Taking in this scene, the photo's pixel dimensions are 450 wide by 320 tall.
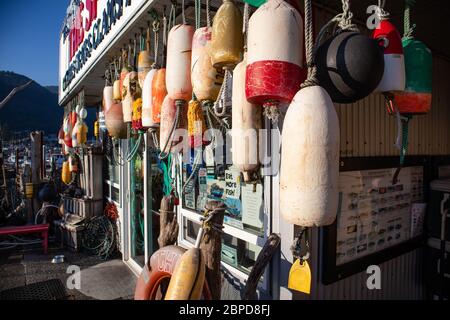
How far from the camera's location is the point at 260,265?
1.87m

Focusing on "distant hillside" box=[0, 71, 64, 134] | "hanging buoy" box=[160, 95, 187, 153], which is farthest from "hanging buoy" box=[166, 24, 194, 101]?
"distant hillside" box=[0, 71, 64, 134]

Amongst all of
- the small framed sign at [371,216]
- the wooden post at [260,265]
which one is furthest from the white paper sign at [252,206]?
the small framed sign at [371,216]

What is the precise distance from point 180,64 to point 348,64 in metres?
0.97

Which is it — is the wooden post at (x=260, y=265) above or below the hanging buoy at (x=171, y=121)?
below

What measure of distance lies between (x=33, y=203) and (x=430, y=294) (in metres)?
9.12

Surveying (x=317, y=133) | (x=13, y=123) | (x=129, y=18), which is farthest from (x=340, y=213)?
(x=13, y=123)

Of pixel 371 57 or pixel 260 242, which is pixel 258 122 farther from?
pixel 260 242

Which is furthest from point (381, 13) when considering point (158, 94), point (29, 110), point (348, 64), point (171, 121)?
point (29, 110)

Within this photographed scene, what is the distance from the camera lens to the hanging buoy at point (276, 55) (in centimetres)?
113

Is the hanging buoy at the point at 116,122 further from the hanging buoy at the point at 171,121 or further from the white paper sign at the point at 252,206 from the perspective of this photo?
the white paper sign at the point at 252,206

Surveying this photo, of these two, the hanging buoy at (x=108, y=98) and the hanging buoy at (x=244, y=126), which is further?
the hanging buoy at (x=108, y=98)

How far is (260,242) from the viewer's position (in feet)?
7.50

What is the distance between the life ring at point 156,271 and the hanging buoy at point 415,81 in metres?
1.48

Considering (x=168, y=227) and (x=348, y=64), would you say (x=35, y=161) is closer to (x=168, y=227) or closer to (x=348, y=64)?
(x=168, y=227)
